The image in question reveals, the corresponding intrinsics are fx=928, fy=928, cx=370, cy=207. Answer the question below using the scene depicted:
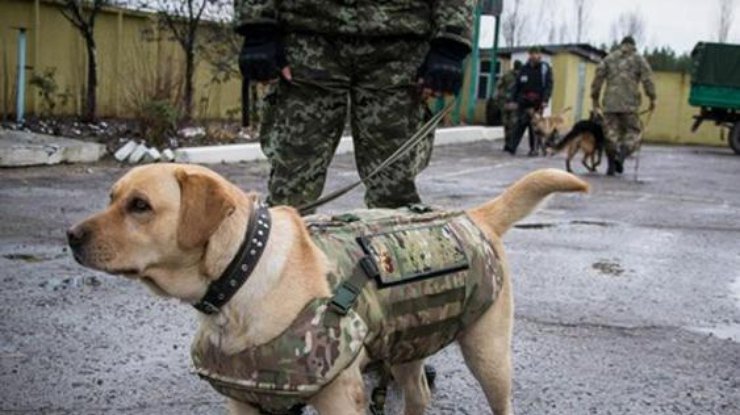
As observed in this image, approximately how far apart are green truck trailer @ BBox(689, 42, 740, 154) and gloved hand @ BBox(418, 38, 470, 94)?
2176 centimetres

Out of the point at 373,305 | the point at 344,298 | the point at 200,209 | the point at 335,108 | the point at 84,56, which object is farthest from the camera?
the point at 84,56

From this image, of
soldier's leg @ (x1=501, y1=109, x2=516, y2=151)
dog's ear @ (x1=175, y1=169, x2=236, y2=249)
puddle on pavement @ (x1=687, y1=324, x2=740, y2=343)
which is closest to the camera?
dog's ear @ (x1=175, y1=169, x2=236, y2=249)

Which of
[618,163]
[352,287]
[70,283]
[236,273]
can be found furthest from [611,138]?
[236,273]

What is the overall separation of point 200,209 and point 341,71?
143 cm

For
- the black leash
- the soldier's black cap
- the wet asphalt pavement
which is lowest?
the wet asphalt pavement

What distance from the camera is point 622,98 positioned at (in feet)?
48.2

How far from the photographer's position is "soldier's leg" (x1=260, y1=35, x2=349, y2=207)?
11.9 ft

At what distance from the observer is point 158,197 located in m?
2.42

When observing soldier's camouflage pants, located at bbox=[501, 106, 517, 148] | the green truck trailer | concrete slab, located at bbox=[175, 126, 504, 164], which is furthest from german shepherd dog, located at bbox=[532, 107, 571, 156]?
the green truck trailer

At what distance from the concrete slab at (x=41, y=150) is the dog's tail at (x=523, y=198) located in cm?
831

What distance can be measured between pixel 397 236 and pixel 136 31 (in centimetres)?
1504

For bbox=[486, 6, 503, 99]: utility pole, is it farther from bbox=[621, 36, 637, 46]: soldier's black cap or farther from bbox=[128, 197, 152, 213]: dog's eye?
bbox=[128, 197, 152, 213]: dog's eye

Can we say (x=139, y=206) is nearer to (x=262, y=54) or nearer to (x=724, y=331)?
(x=262, y=54)

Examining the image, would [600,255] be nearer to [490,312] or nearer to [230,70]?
[490,312]
